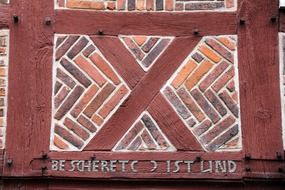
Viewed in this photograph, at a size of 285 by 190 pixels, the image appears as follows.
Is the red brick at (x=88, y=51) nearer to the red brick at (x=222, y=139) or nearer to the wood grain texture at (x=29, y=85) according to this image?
the wood grain texture at (x=29, y=85)

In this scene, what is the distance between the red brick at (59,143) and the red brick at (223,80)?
3.36ft

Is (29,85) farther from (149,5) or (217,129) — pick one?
(217,129)

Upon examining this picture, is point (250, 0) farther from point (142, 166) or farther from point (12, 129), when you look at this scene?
point (12, 129)

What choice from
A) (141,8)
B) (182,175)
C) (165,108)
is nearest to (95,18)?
(141,8)

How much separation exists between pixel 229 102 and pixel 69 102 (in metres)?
1.03

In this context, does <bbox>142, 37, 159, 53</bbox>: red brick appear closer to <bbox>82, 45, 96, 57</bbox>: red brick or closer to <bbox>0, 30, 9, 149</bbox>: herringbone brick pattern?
<bbox>82, 45, 96, 57</bbox>: red brick

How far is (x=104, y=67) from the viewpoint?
5902mm

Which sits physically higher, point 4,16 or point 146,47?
point 4,16

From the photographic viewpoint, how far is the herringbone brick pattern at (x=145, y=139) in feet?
18.9

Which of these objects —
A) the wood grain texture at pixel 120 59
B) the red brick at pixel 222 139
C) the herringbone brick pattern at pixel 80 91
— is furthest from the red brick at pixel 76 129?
the red brick at pixel 222 139

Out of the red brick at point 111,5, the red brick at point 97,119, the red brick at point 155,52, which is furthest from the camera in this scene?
the red brick at point 111,5

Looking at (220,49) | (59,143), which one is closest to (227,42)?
(220,49)

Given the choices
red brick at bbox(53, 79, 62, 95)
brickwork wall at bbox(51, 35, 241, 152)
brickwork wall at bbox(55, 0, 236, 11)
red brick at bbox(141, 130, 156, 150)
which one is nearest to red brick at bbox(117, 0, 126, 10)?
brickwork wall at bbox(55, 0, 236, 11)

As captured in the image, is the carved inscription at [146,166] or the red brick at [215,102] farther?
the red brick at [215,102]
